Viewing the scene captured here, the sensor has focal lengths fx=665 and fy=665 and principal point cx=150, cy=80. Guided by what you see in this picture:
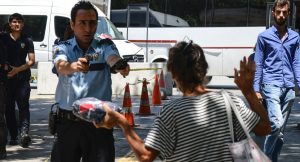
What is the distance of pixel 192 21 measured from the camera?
2328 centimetres

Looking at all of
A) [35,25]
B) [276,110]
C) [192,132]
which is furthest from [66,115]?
[35,25]

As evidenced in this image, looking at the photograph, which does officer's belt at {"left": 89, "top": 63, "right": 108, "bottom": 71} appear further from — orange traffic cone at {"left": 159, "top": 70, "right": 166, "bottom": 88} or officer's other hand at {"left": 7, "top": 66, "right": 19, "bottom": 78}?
orange traffic cone at {"left": 159, "top": 70, "right": 166, "bottom": 88}

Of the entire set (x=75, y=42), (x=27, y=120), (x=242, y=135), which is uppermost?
(x=75, y=42)

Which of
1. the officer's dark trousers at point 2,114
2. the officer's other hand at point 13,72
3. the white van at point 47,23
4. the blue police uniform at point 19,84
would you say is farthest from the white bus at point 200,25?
the officer's dark trousers at point 2,114

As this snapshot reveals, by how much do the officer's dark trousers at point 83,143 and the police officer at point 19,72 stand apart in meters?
4.50

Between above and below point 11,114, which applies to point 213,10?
above

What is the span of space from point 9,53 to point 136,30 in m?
15.0

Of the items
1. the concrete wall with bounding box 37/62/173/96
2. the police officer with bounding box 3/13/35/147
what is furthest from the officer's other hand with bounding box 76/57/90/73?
the concrete wall with bounding box 37/62/173/96

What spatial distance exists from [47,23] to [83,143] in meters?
16.2

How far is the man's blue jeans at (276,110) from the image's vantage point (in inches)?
246

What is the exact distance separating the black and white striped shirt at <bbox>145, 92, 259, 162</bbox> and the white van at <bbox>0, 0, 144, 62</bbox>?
54.4 feet

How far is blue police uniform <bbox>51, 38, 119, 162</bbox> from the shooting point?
4.30 m

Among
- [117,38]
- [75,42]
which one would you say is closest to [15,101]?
[75,42]

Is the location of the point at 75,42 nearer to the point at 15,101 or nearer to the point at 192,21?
the point at 15,101
